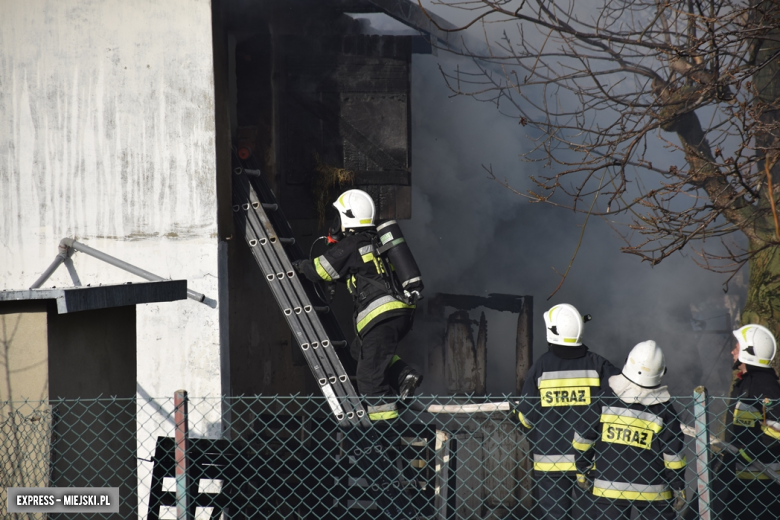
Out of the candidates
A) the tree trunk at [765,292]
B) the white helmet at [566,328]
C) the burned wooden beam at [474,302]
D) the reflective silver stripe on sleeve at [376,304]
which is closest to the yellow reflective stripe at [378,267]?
the reflective silver stripe on sleeve at [376,304]

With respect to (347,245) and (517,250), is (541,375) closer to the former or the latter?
(347,245)

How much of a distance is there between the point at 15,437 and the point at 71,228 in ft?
9.41

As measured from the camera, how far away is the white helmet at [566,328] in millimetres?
4996

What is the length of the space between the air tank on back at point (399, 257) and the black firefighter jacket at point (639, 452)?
2009 mm

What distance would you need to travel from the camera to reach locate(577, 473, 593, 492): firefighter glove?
4775 mm

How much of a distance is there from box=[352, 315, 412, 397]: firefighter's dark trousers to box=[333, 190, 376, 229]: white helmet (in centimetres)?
85

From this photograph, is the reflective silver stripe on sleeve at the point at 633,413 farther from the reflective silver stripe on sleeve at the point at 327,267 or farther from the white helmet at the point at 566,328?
the reflective silver stripe on sleeve at the point at 327,267

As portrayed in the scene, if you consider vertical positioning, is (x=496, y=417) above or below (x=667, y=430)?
below

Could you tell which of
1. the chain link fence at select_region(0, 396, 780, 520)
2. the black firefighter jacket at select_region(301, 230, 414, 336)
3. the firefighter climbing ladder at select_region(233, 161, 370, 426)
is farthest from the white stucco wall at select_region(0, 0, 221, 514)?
the black firefighter jacket at select_region(301, 230, 414, 336)

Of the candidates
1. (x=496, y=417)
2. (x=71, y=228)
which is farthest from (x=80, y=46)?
(x=496, y=417)

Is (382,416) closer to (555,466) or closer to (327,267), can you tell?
(327,267)

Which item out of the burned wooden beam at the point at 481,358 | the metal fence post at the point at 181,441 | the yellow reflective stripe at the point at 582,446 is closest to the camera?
the metal fence post at the point at 181,441

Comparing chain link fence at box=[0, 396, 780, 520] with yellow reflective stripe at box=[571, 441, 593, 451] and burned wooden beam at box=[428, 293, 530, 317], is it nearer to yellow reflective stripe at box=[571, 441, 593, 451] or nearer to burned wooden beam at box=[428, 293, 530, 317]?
yellow reflective stripe at box=[571, 441, 593, 451]

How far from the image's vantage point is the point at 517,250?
1137 cm
